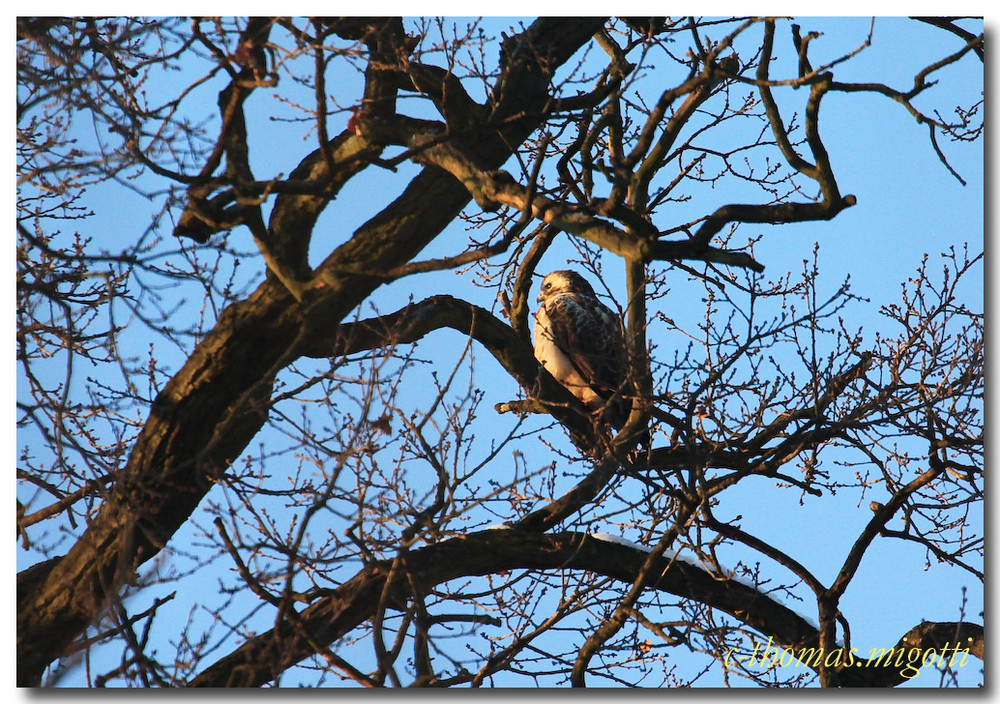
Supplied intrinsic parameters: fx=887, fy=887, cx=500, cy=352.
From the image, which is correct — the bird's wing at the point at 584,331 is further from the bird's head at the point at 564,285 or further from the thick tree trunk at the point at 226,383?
the thick tree trunk at the point at 226,383

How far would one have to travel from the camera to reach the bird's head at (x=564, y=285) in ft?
19.8

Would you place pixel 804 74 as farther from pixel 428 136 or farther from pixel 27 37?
pixel 27 37

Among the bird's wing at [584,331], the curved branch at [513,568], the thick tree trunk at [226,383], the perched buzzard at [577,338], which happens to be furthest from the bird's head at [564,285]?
the thick tree trunk at [226,383]

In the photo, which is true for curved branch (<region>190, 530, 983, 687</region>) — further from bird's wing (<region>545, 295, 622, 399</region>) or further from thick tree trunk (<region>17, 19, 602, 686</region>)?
bird's wing (<region>545, 295, 622, 399</region>)

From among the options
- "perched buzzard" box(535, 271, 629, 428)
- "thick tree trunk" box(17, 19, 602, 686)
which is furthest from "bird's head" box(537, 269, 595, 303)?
"thick tree trunk" box(17, 19, 602, 686)

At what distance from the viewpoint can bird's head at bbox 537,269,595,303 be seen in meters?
6.02

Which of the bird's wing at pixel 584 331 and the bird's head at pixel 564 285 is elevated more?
the bird's head at pixel 564 285

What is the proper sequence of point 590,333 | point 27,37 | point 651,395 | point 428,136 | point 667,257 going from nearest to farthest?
1. point 667,257
2. point 27,37
3. point 428,136
4. point 651,395
5. point 590,333

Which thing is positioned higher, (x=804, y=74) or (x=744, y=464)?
(x=804, y=74)

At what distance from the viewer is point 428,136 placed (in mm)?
3191

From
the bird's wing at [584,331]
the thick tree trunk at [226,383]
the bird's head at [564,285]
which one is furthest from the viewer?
the bird's head at [564,285]

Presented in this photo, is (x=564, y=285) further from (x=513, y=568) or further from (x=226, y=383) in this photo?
(x=226, y=383)
